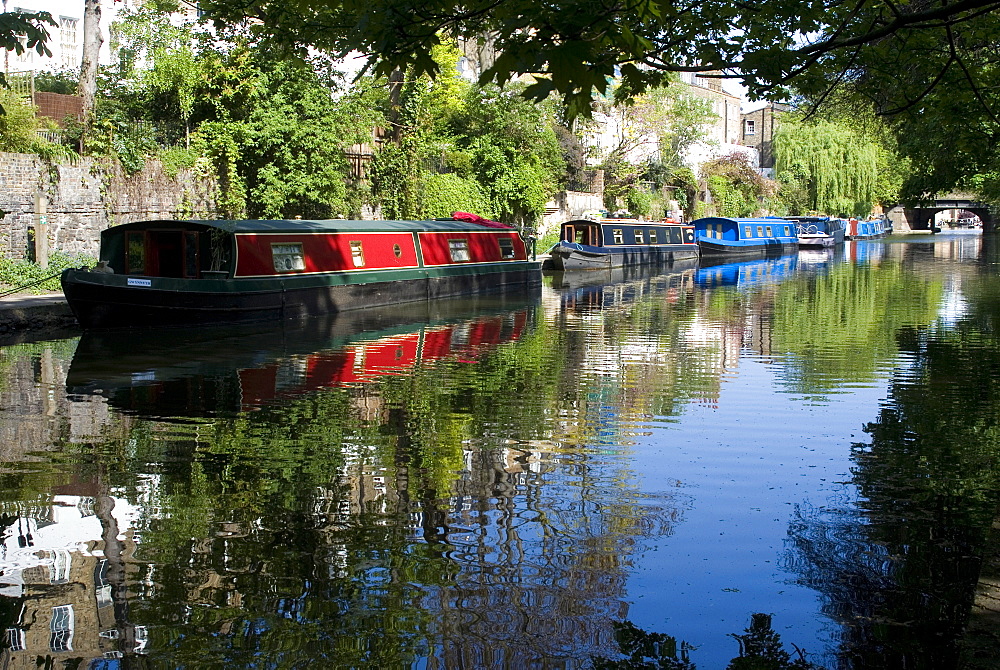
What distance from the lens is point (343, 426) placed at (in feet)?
30.2

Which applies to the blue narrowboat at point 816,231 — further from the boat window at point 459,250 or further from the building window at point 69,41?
the building window at point 69,41

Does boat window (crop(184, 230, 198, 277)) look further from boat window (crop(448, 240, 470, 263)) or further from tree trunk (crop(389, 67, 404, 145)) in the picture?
tree trunk (crop(389, 67, 404, 145))

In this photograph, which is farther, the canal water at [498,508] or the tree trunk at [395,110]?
the tree trunk at [395,110]

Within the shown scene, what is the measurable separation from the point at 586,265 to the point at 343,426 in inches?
954

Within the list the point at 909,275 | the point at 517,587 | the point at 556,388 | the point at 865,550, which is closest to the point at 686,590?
the point at 517,587

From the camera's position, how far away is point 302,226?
19.4 m

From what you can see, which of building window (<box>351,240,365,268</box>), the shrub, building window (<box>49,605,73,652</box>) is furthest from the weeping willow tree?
building window (<box>49,605,73,652</box>)

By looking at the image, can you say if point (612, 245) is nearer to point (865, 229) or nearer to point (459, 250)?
point (459, 250)

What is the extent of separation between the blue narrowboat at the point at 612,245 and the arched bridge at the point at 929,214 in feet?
157

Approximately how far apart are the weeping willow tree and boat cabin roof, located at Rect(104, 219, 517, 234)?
41365mm

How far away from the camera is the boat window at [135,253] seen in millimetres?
17312

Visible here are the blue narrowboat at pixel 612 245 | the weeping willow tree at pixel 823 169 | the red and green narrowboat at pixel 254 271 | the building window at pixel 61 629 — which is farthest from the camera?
the weeping willow tree at pixel 823 169

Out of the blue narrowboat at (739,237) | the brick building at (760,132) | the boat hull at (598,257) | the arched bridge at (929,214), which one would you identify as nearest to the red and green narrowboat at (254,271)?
the boat hull at (598,257)

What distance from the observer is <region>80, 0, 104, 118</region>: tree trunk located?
76.1 ft
